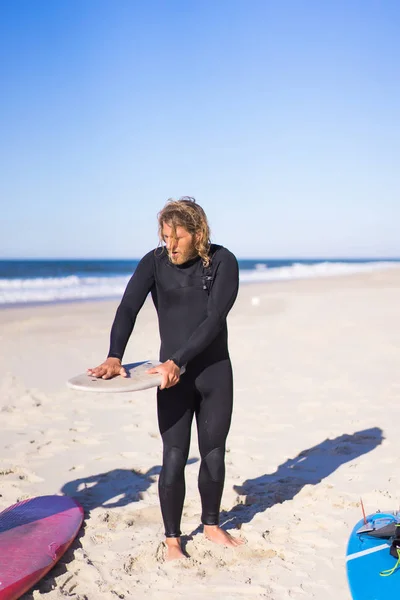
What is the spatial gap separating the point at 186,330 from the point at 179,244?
461 millimetres

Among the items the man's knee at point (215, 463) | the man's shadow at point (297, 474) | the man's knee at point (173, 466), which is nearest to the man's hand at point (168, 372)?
the man's knee at point (173, 466)

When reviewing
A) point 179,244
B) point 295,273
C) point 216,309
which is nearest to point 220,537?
point 216,309

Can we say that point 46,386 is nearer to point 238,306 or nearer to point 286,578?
point 286,578

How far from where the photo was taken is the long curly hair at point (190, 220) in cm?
298

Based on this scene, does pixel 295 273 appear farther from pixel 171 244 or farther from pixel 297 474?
pixel 171 244

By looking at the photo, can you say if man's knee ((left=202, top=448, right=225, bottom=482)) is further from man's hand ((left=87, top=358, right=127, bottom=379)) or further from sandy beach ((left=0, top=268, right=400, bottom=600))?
man's hand ((left=87, top=358, right=127, bottom=379))

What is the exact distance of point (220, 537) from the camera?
3275 mm

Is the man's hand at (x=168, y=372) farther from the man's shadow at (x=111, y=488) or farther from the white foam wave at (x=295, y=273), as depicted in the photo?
the white foam wave at (x=295, y=273)

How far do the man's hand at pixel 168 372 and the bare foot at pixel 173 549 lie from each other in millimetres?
961

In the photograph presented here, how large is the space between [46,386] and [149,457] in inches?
106

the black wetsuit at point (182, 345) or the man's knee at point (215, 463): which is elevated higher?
the black wetsuit at point (182, 345)

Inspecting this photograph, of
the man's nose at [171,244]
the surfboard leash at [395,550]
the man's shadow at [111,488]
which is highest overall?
the man's nose at [171,244]

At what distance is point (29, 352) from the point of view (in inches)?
359

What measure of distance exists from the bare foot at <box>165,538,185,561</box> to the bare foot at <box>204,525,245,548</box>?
0.20 meters
